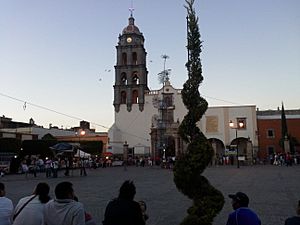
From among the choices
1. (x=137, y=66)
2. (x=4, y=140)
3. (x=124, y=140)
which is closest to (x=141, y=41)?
(x=137, y=66)

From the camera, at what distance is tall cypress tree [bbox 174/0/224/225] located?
570 cm

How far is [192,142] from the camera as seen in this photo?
20.7 ft

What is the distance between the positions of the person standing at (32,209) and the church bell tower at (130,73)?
6016 cm

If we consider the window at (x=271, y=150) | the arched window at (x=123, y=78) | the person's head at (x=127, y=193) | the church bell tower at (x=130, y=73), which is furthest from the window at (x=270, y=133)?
the person's head at (x=127, y=193)

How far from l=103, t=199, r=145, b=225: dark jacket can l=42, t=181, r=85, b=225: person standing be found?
13.4 inches

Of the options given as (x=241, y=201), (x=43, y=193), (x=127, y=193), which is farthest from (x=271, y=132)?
(x=127, y=193)

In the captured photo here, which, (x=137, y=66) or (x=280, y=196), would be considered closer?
(x=280, y=196)

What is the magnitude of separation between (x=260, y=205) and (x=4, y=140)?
3625 centimetres

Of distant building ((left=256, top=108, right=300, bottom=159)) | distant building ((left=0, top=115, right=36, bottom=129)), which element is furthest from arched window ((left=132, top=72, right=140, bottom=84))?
distant building ((left=0, top=115, right=36, bottom=129))

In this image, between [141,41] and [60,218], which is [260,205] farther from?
[141,41]

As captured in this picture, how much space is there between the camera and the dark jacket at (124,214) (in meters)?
4.26

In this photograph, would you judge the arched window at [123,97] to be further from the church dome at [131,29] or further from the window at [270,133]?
the window at [270,133]

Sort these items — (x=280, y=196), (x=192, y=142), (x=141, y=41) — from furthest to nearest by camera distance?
1. (x=141, y=41)
2. (x=280, y=196)
3. (x=192, y=142)

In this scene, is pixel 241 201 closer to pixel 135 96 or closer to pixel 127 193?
pixel 127 193
